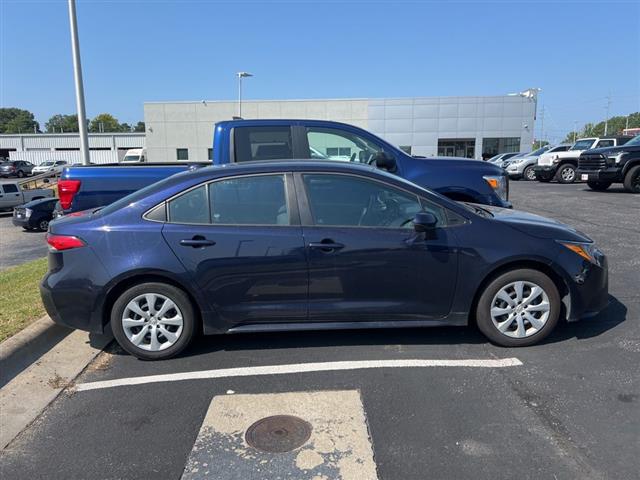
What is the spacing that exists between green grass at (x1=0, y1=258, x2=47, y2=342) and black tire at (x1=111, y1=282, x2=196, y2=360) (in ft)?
3.77

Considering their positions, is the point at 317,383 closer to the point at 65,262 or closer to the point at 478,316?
the point at 478,316

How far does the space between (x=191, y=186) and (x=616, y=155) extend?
1621 centimetres

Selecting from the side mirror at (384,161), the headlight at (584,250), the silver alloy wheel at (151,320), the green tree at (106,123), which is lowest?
the silver alloy wheel at (151,320)

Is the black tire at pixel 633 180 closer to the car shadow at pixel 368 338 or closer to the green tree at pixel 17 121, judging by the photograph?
the car shadow at pixel 368 338

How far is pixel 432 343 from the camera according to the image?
4.20 m

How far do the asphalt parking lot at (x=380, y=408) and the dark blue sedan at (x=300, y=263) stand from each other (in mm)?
283

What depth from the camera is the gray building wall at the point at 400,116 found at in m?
41.9

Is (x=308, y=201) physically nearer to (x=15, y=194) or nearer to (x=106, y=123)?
(x=15, y=194)

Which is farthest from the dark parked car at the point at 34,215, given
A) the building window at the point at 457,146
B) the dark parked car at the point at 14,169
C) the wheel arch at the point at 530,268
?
the dark parked car at the point at 14,169

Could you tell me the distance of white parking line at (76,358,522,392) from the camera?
3.70 metres

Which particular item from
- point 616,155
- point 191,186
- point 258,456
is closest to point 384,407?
point 258,456

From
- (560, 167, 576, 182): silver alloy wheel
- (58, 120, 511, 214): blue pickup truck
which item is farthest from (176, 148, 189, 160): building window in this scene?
(58, 120, 511, 214): blue pickup truck

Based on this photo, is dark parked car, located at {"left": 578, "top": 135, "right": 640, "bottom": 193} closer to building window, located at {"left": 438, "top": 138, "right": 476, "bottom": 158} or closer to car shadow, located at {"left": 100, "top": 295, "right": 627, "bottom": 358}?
car shadow, located at {"left": 100, "top": 295, "right": 627, "bottom": 358}

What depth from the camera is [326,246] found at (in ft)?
12.6
